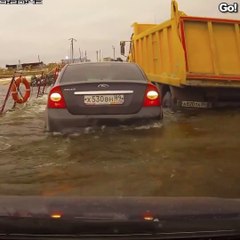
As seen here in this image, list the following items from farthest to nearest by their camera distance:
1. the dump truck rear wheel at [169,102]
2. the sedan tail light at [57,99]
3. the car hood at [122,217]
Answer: the dump truck rear wheel at [169,102], the sedan tail light at [57,99], the car hood at [122,217]

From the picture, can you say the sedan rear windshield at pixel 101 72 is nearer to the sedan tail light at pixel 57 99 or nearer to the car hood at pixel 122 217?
the sedan tail light at pixel 57 99

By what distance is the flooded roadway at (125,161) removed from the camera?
4.72m

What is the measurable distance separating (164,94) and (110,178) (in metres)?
7.92

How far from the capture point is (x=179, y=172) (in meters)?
5.30

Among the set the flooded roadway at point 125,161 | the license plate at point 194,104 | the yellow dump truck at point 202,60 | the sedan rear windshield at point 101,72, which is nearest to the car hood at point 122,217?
the flooded roadway at point 125,161

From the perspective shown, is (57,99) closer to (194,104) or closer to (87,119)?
(87,119)

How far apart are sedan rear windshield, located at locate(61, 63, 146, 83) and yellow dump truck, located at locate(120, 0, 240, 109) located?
2.35 metres

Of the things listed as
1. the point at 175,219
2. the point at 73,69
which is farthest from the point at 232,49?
the point at 175,219

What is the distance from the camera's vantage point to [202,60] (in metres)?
10.3

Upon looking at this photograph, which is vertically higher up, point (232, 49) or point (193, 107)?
point (232, 49)

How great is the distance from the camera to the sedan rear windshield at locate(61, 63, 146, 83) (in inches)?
299

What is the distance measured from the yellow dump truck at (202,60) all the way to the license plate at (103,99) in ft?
10.5

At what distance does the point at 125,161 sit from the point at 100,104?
1.50 m

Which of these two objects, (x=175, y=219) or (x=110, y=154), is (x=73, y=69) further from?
(x=175, y=219)
